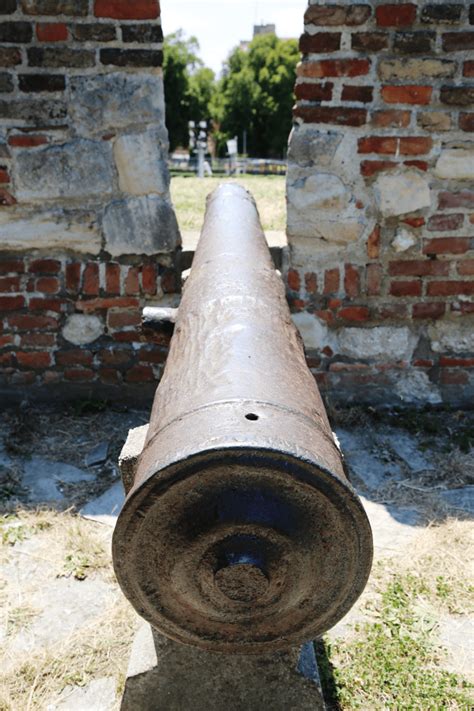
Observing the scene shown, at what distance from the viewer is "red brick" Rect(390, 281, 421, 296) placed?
3.45 meters

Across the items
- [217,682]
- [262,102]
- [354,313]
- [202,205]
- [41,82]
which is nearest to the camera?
[217,682]

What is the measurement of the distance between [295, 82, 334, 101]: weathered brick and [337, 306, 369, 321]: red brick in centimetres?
104

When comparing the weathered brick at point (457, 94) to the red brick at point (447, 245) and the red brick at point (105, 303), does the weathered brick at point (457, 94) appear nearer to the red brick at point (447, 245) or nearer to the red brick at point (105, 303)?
the red brick at point (447, 245)

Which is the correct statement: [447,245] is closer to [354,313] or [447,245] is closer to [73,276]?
[354,313]

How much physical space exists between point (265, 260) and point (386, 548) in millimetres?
1294

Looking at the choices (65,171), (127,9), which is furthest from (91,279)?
(127,9)

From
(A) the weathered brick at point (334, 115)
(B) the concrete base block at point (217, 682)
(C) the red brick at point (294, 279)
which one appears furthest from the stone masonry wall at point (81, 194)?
(B) the concrete base block at point (217, 682)

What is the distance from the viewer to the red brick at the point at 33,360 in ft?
11.7

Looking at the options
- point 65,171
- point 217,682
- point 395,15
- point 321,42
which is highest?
point 395,15

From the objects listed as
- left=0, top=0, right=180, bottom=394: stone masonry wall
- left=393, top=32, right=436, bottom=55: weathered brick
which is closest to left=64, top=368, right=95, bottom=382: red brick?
left=0, top=0, right=180, bottom=394: stone masonry wall

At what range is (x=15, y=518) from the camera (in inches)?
108

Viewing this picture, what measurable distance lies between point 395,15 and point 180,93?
105ft

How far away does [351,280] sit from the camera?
3461mm

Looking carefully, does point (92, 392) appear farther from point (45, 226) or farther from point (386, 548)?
point (386, 548)
